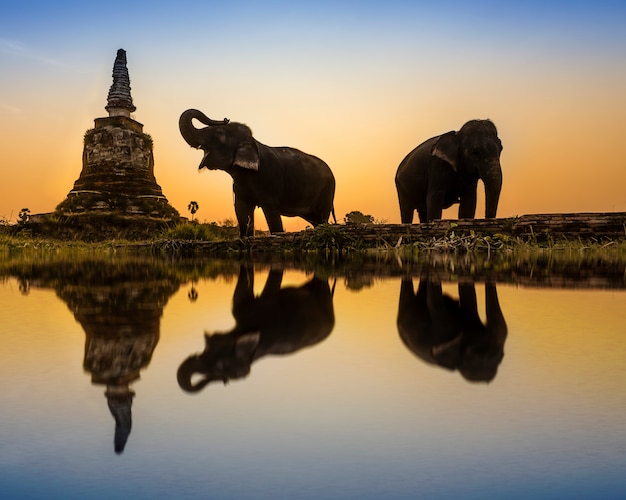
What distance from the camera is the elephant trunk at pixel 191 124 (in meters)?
10.9

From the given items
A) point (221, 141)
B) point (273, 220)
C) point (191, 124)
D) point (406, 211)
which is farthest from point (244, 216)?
point (406, 211)

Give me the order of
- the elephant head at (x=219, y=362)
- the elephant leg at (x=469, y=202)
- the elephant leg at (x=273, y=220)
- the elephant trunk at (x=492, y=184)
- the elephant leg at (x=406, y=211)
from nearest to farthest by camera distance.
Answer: the elephant head at (x=219, y=362)
the elephant trunk at (x=492, y=184)
the elephant leg at (x=273, y=220)
the elephant leg at (x=469, y=202)
the elephant leg at (x=406, y=211)

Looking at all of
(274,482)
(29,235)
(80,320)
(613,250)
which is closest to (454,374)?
(274,482)

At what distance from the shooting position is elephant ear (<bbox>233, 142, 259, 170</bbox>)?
1064cm

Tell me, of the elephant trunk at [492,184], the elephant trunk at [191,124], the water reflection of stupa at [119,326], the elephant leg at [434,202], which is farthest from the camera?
the elephant leg at [434,202]

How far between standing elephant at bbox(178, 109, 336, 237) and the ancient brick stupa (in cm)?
1100

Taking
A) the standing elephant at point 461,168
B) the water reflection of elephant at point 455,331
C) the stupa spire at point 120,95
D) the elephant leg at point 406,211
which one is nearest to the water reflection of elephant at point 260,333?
the water reflection of elephant at point 455,331

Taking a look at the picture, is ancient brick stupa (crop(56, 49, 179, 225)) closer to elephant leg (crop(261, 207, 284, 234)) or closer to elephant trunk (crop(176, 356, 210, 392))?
elephant leg (crop(261, 207, 284, 234))

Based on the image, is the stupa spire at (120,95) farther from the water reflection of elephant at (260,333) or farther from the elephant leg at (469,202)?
the water reflection of elephant at (260,333)

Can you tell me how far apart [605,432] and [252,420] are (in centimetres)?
59

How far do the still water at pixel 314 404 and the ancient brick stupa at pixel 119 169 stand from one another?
66.7ft

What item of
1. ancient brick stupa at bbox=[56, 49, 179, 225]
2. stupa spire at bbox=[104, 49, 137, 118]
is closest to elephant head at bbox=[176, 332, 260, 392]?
ancient brick stupa at bbox=[56, 49, 179, 225]

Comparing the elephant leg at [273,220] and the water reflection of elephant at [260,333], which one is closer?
the water reflection of elephant at [260,333]

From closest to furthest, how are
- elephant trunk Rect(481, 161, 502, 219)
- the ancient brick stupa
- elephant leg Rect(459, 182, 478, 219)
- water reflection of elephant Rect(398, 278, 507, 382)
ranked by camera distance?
water reflection of elephant Rect(398, 278, 507, 382)
elephant trunk Rect(481, 161, 502, 219)
elephant leg Rect(459, 182, 478, 219)
the ancient brick stupa
